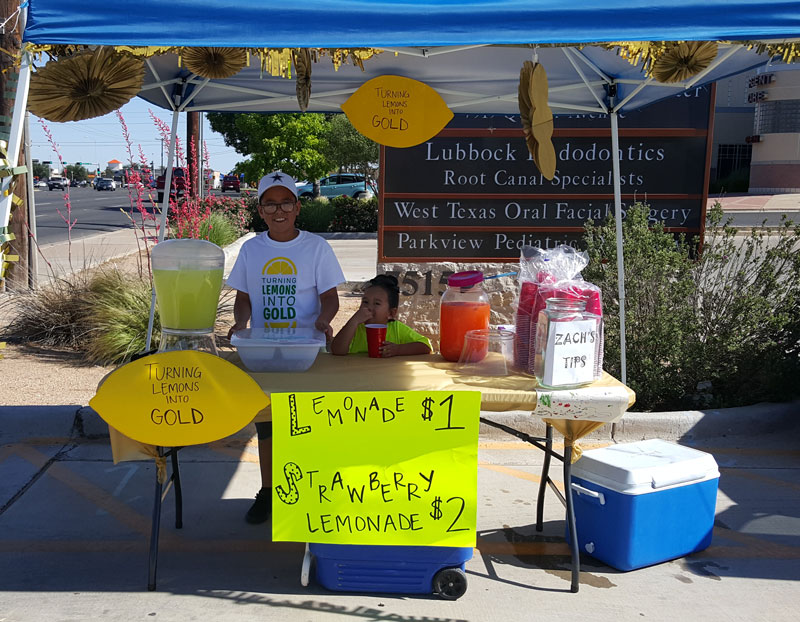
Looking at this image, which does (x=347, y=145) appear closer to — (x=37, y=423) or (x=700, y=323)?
(x=700, y=323)

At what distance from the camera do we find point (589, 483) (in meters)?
3.64

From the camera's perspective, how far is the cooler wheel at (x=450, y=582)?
329cm

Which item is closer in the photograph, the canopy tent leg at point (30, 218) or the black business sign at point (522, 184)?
the black business sign at point (522, 184)

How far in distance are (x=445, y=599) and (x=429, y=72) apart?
3.16 meters

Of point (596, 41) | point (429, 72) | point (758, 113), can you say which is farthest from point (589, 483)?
point (758, 113)

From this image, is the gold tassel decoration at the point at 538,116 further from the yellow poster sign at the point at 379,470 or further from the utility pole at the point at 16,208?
the utility pole at the point at 16,208

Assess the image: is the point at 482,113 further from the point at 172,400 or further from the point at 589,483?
the point at 172,400

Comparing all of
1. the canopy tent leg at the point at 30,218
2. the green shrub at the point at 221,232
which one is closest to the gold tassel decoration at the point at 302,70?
the canopy tent leg at the point at 30,218

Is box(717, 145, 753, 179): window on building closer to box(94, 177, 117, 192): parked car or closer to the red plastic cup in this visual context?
the red plastic cup

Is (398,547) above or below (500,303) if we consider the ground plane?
below

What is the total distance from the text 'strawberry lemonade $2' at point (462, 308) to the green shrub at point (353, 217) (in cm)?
1662

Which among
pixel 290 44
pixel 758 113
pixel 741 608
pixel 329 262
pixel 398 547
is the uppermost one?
pixel 758 113

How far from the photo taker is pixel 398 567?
131 inches

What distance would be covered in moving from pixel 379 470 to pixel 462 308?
0.84 m
